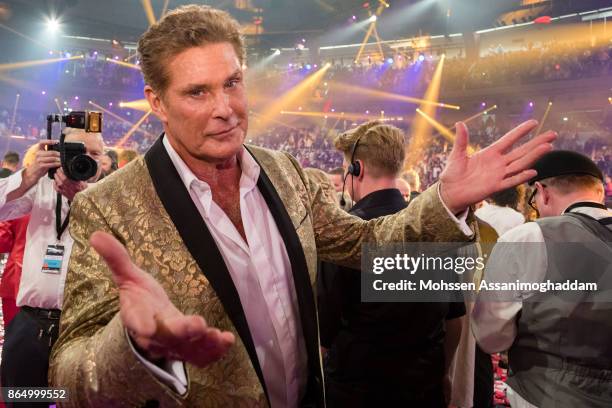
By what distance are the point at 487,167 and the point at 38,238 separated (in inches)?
80.1

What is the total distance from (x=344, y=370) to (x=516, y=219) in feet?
6.43

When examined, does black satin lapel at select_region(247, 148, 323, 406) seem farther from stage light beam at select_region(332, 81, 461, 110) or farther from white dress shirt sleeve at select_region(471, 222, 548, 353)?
stage light beam at select_region(332, 81, 461, 110)

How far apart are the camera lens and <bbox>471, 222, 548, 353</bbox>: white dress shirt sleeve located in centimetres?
173

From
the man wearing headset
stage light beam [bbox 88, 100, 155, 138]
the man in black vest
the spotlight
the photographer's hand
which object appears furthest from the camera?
stage light beam [bbox 88, 100, 155, 138]

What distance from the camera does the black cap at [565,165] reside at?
202 centimetres

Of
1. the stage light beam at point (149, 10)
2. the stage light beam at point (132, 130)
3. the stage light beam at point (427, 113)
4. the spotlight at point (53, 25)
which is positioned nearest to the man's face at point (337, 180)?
the stage light beam at point (427, 113)

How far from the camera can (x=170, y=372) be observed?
0.87m

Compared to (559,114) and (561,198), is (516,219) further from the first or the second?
(559,114)

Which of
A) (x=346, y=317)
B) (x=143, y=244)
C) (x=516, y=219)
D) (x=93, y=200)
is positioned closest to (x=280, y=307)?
(x=143, y=244)

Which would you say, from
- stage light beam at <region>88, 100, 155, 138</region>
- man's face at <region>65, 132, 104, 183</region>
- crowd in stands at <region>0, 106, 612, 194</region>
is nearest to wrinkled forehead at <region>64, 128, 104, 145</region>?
man's face at <region>65, 132, 104, 183</region>

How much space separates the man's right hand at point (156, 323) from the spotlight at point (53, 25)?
74.3ft

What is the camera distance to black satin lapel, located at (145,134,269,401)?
3.63ft

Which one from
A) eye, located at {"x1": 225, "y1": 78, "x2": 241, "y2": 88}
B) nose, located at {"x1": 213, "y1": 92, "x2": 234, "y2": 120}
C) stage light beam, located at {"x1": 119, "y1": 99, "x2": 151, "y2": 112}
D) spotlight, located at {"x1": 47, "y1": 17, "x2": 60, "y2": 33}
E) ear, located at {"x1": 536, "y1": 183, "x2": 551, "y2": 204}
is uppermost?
spotlight, located at {"x1": 47, "y1": 17, "x2": 60, "y2": 33}

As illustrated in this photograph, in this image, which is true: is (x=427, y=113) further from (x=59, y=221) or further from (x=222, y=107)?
(x=222, y=107)
